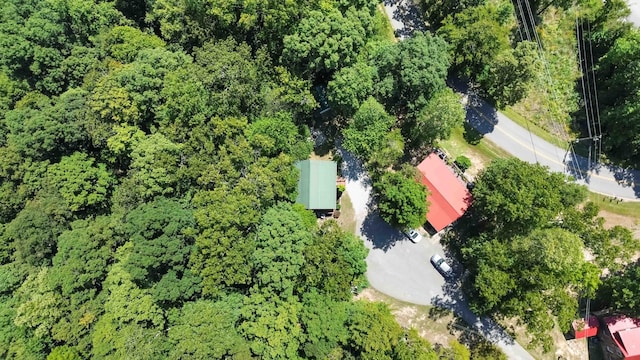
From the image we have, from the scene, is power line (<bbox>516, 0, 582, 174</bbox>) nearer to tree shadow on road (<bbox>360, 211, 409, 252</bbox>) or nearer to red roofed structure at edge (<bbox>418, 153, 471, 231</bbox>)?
red roofed structure at edge (<bbox>418, 153, 471, 231</bbox>)

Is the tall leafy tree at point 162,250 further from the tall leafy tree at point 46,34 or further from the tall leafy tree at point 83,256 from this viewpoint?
the tall leafy tree at point 46,34

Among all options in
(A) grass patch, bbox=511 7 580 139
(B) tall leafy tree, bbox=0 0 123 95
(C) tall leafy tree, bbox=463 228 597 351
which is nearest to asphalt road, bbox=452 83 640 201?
(A) grass patch, bbox=511 7 580 139

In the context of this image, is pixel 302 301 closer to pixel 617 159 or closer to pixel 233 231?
pixel 233 231

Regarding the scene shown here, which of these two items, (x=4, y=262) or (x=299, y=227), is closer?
(x=299, y=227)

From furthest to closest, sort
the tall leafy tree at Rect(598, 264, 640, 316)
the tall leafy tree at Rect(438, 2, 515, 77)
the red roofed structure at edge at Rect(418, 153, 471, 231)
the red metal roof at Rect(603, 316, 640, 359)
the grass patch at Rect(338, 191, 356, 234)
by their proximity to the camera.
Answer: the grass patch at Rect(338, 191, 356, 234), the red roofed structure at edge at Rect(418, 153, 471, 231), the tall leafy tree at Rect(438, 2, 515, 77), the red metal roof at Rect(603, 316, 640, 359), the tall leafy tree at Rect(598, 264, 640, 316)

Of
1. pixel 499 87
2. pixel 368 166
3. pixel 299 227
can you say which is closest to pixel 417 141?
pixel 368 166

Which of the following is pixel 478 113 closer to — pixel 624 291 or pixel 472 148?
pixel 472 148
